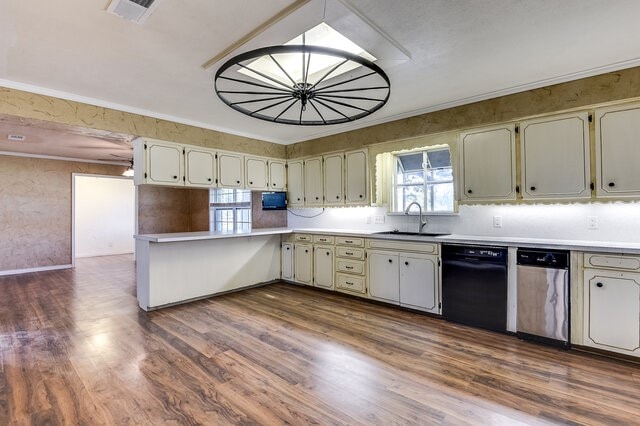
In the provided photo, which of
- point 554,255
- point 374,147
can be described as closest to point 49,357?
point 374,147

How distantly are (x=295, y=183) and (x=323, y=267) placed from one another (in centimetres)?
164

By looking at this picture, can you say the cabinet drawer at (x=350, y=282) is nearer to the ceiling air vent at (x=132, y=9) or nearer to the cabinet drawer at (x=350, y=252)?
the cabinet drawer at (x=350, y=252)

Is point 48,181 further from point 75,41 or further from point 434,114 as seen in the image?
point 434,114

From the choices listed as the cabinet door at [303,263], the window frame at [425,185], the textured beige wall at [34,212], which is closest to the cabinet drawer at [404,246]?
the window frame at [425,185]

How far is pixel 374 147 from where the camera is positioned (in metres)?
4.34

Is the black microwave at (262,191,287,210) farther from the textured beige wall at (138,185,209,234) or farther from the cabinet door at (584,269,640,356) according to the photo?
the cabinet door at (584,269,640,356)

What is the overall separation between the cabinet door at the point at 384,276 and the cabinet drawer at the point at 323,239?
69 centimetres

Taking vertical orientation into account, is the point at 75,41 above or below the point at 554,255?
above

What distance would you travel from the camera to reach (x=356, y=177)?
4508 mm

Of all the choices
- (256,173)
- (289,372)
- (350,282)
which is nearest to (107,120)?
(256,173)

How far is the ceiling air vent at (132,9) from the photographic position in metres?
1.87

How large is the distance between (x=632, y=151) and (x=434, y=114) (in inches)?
73.3

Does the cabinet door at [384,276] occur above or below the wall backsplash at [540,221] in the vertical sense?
below

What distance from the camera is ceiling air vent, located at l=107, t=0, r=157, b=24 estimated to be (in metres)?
1.87
